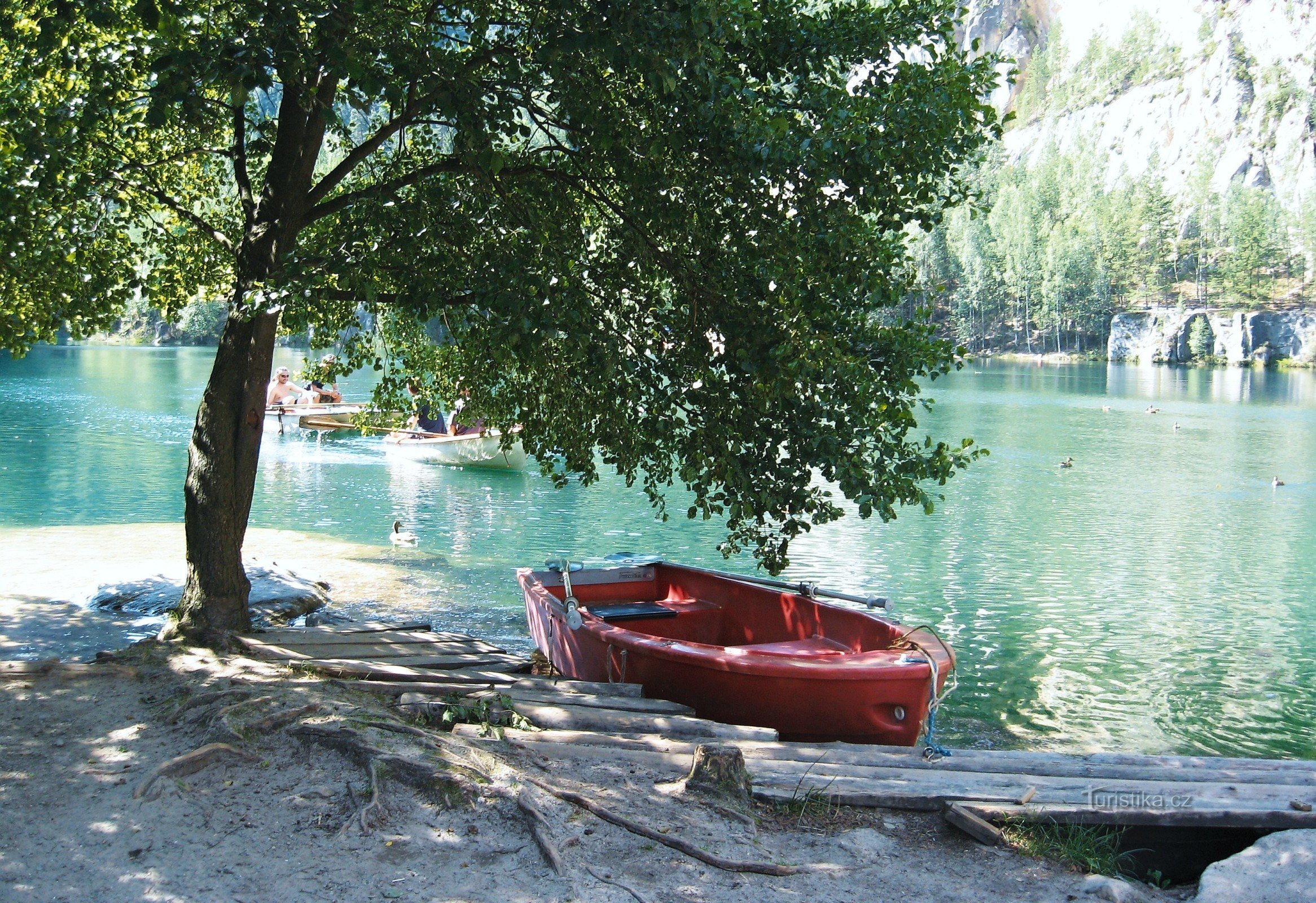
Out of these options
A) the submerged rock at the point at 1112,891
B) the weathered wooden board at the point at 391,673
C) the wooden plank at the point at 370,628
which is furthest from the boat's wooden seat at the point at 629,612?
the submerged rock at the point at 1112,891

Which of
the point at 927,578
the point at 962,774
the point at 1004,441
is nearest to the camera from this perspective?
the point at 962,774

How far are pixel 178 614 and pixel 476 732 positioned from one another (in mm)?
3566

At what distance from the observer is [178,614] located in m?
8.98

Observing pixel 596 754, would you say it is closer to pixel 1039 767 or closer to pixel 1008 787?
pixel 1008 787

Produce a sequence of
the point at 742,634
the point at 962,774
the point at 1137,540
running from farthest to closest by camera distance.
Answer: the point at 1137,540 < the point at 742,634 < the point at 962,774

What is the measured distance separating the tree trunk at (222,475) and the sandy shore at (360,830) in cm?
202

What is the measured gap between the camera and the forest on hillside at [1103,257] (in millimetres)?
119125

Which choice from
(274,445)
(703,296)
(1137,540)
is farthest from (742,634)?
(274,445)

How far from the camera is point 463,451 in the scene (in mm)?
32812

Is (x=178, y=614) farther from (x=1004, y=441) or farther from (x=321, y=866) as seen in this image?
(x=1004, y=441)

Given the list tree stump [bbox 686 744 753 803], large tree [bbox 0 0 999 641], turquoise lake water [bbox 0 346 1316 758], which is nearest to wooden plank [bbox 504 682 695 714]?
large tree [bbox 0 0 999 641]

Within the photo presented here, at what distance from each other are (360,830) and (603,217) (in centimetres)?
606

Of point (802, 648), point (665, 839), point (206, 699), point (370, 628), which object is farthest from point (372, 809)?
point (802, 648)

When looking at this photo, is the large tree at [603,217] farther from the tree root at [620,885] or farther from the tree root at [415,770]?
the tree root at [620,885]
